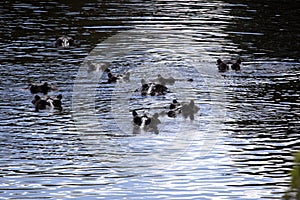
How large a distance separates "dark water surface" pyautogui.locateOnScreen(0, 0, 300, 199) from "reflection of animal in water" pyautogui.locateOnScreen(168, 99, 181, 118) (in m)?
0.15

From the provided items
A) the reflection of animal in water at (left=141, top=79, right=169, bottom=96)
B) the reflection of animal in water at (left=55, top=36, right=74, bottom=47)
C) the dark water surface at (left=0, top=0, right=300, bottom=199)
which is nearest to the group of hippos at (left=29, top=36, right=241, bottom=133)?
the reflection of animal in water at (left=141, top=79, right=169, bottom=96)

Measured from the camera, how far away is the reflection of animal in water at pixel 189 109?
17.1 meters

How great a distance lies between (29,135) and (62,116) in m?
1.74

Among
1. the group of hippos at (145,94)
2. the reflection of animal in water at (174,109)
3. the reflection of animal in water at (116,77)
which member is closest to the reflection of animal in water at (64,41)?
the group of hippos at (145,94)

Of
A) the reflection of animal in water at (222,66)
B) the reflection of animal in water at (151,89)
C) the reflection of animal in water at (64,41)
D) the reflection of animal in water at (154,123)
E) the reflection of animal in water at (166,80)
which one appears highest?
the reflection of animal in water at (64,41)

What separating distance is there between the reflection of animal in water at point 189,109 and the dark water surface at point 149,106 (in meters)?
0.13

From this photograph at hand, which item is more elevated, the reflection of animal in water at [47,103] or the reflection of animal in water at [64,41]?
the reflection of animal in water at [64,41]

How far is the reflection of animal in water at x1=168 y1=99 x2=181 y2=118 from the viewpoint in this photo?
56.5ft

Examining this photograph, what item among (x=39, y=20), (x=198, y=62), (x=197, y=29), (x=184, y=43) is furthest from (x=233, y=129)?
(x=39, y=20)

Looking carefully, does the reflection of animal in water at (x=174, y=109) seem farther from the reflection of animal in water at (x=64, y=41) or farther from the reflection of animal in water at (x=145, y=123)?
the reflection of animal in water at (x=64, y=41)

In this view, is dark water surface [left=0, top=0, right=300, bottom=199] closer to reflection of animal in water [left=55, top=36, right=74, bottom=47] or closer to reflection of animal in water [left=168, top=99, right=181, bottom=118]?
reflection of animal in water [left=168, top=99, right=181, bottom=118]

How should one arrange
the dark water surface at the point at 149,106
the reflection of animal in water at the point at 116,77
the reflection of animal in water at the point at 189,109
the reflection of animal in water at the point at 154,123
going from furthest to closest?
the reflection of animal in water at the point at 116,77
the reflection of animal in water at the point at 189,109
the reflection of animal in water at the point at 154,123
the dark water surface at the point at 149,106

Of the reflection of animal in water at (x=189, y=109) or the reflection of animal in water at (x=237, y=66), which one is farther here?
the reflection of animal in water at (x=237, y=66)

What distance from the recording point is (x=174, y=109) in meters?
A: 17.4
